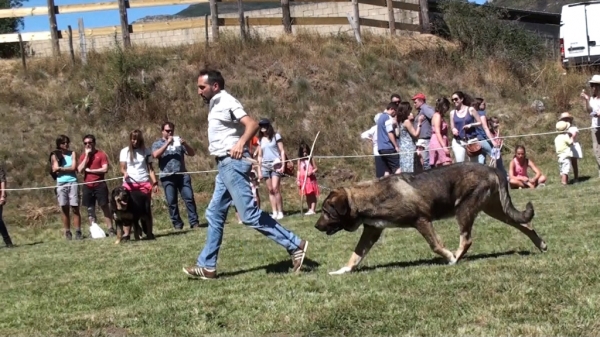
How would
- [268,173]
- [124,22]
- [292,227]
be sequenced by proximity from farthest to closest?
[124,22] < [268,173] < [292,227]

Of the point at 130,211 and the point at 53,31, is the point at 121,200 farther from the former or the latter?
the point at 53,31

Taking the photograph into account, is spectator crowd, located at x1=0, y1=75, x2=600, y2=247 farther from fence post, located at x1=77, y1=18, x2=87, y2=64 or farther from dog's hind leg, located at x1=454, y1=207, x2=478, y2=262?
fence post, located at x1=77, y1=18, x2=87, y2=64

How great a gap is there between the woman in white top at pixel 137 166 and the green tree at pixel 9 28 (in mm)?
11566

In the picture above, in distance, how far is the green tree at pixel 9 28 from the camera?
2245cm

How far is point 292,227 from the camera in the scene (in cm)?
1200

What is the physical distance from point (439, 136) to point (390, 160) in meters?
0.93

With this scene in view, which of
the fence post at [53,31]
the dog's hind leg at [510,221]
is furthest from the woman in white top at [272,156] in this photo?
the fence post at [53,31]

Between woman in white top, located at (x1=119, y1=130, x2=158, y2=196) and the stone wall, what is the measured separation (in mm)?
8854

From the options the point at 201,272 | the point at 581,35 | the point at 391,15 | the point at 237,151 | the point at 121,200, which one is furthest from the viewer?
the point at 391,15

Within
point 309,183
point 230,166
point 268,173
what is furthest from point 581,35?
point 230,166

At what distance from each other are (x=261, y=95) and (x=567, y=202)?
1035 cm

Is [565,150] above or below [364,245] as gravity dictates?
above

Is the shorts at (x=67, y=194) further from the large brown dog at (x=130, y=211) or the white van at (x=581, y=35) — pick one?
the white van at (x=581, y=35)

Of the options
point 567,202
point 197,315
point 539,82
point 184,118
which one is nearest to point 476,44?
point 539,82
